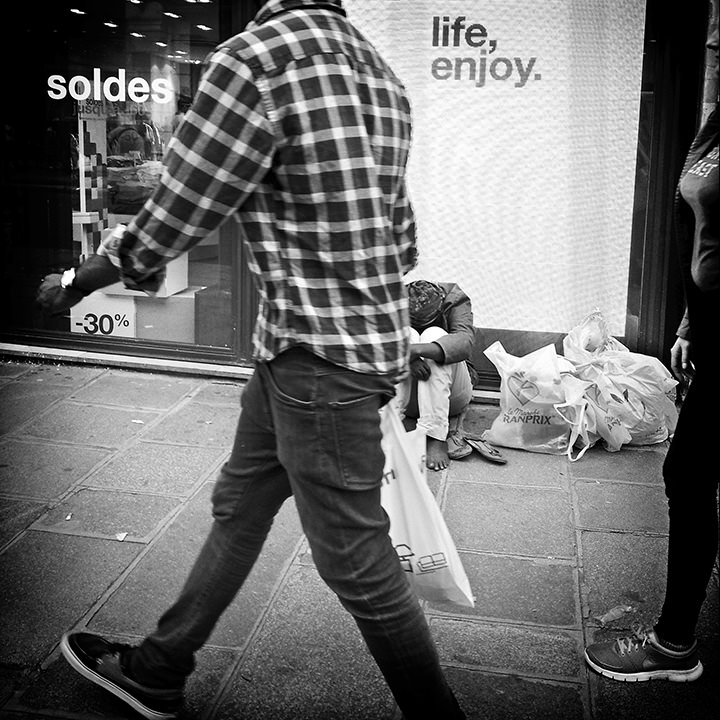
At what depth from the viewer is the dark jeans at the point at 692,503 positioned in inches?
108

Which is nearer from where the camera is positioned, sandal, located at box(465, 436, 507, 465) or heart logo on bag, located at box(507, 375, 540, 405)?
sandal, located at box(465, 436, 507, 465)

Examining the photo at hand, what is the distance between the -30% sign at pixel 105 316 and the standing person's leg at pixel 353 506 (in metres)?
4.13

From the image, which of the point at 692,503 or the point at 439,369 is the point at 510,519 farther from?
the point at 692,503

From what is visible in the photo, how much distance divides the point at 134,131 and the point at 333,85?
404 centimetres

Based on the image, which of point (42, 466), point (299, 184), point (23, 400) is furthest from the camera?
point (23, 400)

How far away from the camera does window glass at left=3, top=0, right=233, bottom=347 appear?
5.78m

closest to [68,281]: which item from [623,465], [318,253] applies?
[318,253]

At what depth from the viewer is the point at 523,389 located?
4996 millimetres

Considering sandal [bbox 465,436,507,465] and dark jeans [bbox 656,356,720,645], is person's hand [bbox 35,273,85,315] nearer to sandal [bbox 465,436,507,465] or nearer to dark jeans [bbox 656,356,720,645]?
dark jeans [bbox 656,356,720,645]

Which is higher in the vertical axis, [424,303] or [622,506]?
[424,303]

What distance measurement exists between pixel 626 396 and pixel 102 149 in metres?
3.35

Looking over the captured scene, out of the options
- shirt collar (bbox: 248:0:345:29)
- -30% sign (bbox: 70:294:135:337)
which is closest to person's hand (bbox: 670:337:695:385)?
shirt collar (bbox: 248:0:345:29)

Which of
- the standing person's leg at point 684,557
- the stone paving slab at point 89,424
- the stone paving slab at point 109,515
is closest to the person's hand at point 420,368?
the stone paving slab at point 109,515

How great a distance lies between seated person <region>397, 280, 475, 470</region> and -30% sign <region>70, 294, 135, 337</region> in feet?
6.94
